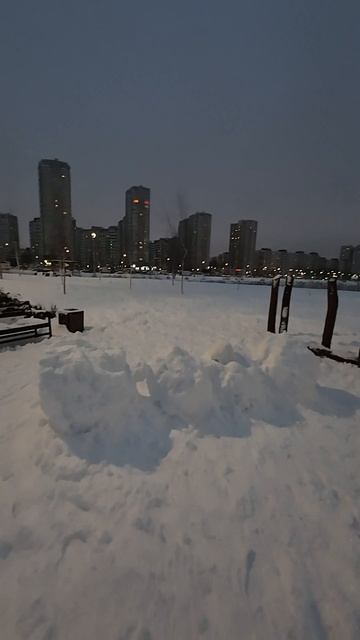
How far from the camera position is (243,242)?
158875 millimetres

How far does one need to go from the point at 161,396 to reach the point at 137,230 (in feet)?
480

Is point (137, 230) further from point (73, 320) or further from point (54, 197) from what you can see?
point (73, 320)

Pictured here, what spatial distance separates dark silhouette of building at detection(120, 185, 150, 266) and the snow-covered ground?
137 m

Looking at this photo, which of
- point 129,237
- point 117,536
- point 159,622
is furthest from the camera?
point 129,237

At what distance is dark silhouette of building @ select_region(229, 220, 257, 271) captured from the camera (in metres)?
155

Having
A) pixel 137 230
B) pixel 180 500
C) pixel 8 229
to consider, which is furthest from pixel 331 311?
pixel 8 229

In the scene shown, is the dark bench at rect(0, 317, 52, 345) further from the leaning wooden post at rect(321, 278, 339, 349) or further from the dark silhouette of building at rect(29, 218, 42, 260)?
the dark silhouette of building at rect(29, 218, 42, 260)

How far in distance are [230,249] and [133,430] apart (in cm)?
16869

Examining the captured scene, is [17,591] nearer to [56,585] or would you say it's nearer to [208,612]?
[56,585]

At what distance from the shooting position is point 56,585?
238 centimetres

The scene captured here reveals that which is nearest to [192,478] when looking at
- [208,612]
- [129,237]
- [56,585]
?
[208,612]

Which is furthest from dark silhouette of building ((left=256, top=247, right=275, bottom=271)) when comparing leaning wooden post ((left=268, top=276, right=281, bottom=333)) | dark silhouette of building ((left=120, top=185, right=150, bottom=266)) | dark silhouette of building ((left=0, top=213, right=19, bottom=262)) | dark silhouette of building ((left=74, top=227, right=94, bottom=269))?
leaning wooden post ((left=268, top=276, right=281, bottom=333))

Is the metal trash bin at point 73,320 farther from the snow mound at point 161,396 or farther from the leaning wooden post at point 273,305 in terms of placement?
the leaning wooden post at point 273,305

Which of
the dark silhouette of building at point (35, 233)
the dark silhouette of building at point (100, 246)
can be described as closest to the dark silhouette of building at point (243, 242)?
the dark silhouette of building at point (100, 246)
